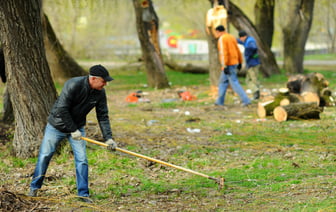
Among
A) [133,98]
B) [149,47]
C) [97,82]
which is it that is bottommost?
[133,98]

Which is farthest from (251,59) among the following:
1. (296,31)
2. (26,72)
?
(296,31)

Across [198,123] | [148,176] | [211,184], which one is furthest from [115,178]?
[198,123]

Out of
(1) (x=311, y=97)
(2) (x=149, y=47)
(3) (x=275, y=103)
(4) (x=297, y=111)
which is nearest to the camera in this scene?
(4) (x=297, y=111)

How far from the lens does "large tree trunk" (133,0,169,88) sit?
17.0 metres

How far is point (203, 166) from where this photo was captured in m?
7.91

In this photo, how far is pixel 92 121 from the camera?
11562 millimetres

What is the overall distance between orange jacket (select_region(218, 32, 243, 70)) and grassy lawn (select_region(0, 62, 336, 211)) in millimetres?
1297

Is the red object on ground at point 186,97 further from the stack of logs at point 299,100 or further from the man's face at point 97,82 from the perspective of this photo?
the man's face at point 97,82

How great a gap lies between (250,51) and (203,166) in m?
6.88

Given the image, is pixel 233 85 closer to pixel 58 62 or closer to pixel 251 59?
pixel 251 59

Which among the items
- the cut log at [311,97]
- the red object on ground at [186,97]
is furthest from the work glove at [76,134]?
the red object on ground at [186,97]

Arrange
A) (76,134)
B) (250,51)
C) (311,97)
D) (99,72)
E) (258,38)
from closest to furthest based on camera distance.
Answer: (99,72)
(76,134)
(311,97)
(250,51)
(258,38)

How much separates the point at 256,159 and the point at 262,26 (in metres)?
15.2

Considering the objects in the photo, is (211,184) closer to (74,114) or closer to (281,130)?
(74,114)
